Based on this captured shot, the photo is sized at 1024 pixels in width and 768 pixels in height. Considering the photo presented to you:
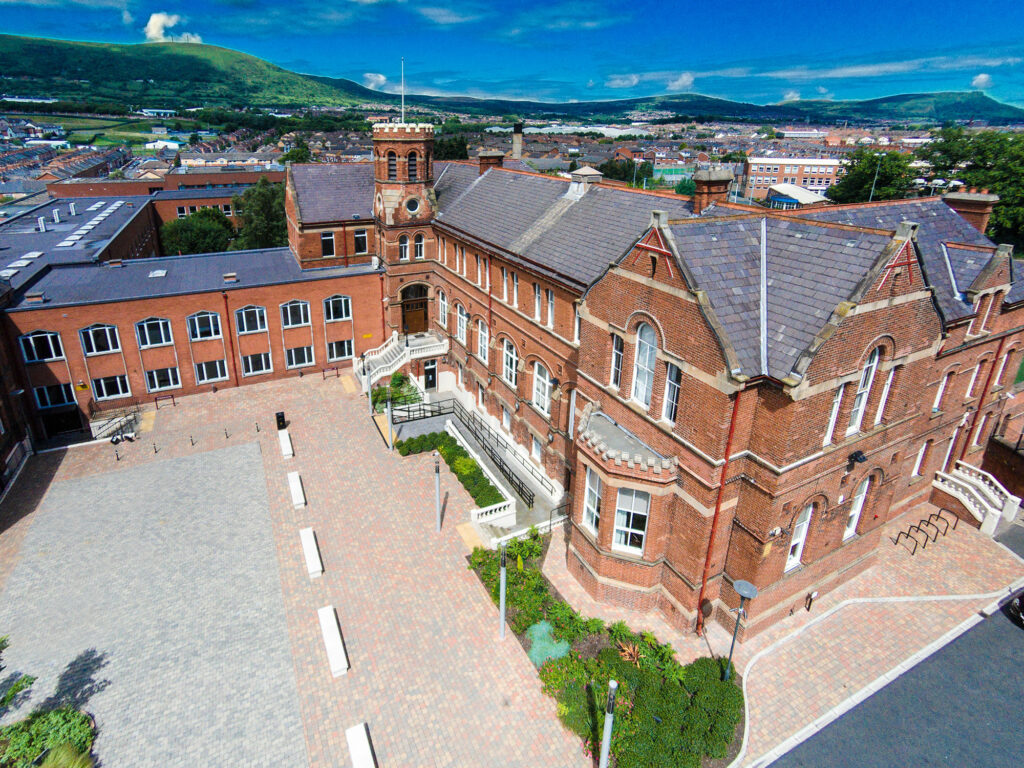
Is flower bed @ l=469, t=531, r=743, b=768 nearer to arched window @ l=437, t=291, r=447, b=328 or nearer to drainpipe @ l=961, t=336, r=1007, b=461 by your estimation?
drainpipe @ l=961, t=336, r=1007, b=461

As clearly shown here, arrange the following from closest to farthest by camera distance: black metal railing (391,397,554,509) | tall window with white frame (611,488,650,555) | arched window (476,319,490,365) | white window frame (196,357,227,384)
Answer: tall window with white frame (611,488,650,555), black metal railing (391,397,554,509), arched window (476,319,490,365), white window frame (196,357,227,384)

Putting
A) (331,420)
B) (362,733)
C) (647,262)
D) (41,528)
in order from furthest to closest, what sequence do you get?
(331,420)
(41,528)
(647,262)
(362,733)

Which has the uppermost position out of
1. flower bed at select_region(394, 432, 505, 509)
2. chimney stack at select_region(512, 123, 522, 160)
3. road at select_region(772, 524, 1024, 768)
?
chimney stack at select_region(512, 123, 522, 160)

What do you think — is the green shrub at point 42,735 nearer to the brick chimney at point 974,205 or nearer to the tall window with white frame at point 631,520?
the tall window with white frame at point 631,520

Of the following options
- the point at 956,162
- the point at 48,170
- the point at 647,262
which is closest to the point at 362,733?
the point at 647,262

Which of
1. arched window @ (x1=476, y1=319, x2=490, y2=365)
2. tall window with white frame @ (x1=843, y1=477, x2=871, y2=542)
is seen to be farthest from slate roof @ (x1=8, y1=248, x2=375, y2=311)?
tall window with white frame @ (x1=843, y1=477, x2=871, y2=542)

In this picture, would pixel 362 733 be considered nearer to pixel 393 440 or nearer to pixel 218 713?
pixel 218 713
